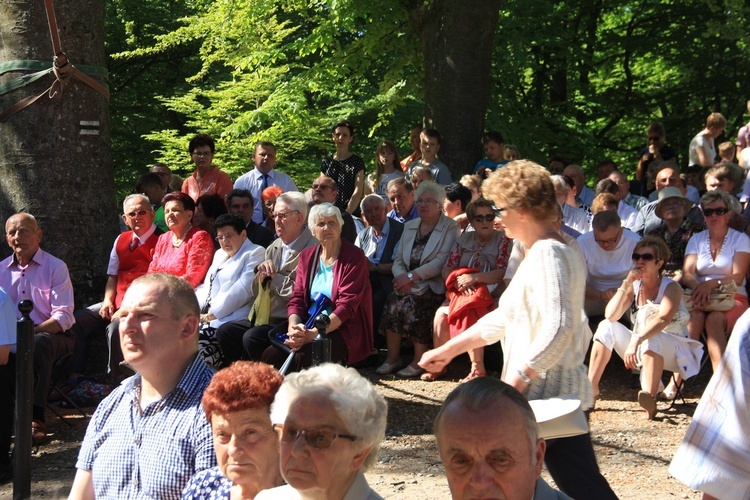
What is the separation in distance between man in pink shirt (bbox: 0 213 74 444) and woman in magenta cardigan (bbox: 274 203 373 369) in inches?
73.1

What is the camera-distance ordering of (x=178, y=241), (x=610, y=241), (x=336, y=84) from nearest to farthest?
(x=178, y=241) < (x=610, y=241) < (x=336, y=84)

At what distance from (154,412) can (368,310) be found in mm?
3610

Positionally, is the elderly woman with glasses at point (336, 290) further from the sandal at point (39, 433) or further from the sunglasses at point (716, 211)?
the sunglasses at point (716, 211)

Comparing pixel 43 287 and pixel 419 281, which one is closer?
pixel 43 287

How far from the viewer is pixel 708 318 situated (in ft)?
26.7

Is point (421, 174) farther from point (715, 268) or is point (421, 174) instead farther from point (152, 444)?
point (152, 444)

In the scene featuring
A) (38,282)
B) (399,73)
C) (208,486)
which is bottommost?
(208,486)

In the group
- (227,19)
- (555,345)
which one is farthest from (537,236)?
(227,19)

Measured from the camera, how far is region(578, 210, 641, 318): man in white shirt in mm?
8492

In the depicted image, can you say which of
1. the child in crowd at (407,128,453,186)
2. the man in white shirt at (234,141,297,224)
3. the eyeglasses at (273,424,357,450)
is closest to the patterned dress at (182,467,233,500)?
the eyeglasses at (273,424,357,450)

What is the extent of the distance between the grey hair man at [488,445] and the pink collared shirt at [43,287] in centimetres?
546

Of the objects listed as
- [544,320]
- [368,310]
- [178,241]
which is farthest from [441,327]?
[544,320]

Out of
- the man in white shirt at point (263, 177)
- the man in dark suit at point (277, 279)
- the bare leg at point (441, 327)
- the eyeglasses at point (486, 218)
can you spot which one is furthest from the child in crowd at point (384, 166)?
the man in dark suit at point (277, 279)

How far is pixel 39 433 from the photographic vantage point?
738 centimetres
